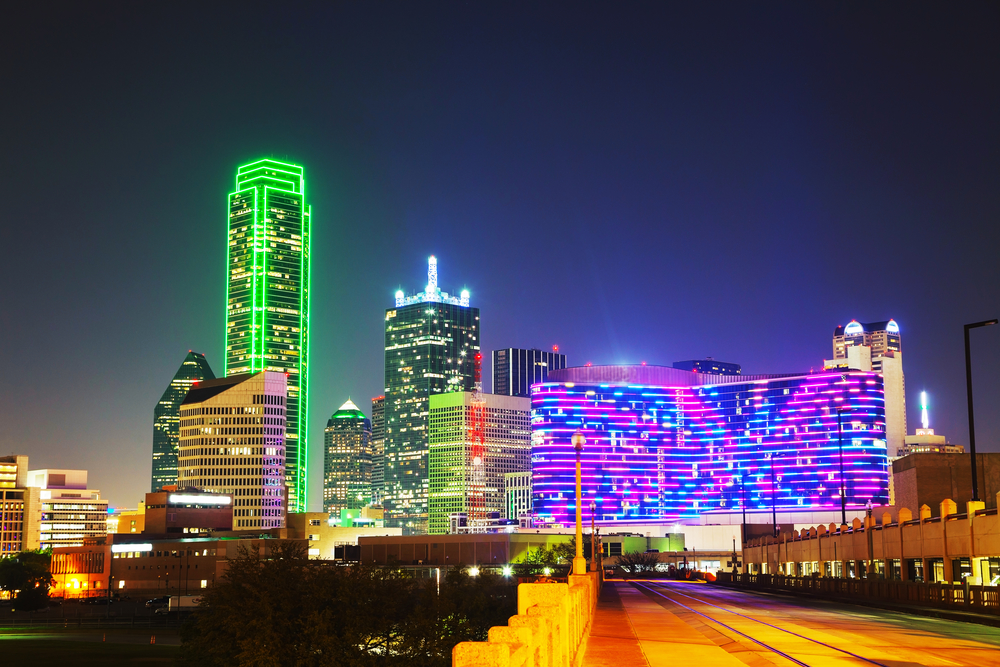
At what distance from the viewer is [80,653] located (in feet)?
374

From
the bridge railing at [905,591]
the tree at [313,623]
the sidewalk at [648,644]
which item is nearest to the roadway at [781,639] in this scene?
the sidewalk at [648,644]

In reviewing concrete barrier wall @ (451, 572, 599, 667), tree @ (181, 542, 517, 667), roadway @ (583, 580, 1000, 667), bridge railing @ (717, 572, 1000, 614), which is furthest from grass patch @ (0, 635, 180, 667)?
concrete barrier wall @ (451, 572, 599, 667)

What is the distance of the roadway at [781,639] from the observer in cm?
2597

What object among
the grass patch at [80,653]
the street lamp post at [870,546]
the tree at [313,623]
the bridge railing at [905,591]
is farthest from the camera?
the grass patch at [80,653]

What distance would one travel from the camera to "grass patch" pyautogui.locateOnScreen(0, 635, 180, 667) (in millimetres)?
109000

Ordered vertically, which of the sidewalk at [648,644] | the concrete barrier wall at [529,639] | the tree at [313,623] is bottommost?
the tree at [313,623]

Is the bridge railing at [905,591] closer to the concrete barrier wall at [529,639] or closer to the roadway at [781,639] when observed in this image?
the roadway at [781,639]

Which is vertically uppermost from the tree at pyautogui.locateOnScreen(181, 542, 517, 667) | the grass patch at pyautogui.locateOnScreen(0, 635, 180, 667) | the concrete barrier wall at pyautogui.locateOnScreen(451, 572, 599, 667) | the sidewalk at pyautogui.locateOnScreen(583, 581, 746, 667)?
the concrete barrier wall at pyautogui.locateOnScreen(451, 572, 599, 667)

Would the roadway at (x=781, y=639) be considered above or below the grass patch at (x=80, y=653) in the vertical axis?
above

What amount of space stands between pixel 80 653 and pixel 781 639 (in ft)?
333

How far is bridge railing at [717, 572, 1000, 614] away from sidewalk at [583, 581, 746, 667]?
13.7 metres

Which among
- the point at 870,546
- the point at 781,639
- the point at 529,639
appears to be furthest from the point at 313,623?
the point at 529,639

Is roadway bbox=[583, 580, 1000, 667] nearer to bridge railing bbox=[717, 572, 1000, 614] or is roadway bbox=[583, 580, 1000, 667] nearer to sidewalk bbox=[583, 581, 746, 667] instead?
sidewalk bbox=[583, 581, 746, 667]

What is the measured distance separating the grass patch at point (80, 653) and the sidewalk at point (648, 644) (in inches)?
3126
